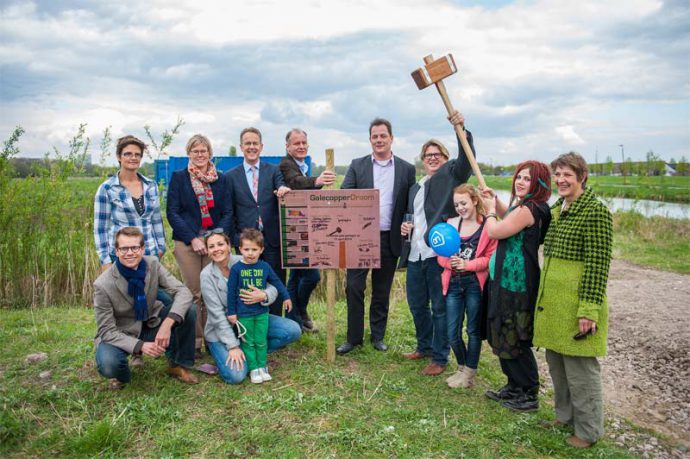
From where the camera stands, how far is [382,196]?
553cm

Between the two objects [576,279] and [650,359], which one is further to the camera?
[650,359]

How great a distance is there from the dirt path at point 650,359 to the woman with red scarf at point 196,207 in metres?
4.09

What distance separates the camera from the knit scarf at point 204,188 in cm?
521

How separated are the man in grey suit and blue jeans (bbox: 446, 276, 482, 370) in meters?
2.43

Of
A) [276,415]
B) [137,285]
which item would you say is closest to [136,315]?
[137,285]

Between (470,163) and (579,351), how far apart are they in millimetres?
1849

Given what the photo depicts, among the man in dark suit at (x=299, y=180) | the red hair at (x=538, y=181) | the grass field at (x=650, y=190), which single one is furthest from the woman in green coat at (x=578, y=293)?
the grass field at (x=650, y=190)

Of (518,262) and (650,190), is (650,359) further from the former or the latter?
(650,190)

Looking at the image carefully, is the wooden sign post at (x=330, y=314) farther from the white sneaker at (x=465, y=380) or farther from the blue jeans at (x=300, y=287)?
the white sneaker at (x=465, y=380)

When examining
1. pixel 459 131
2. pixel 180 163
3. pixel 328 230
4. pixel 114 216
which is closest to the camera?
pixel 459 131

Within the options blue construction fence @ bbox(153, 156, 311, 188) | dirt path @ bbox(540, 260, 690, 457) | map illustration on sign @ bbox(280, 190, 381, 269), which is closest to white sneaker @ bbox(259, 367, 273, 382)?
map illustration on sign @ bbox(280, 190, 381, 269)

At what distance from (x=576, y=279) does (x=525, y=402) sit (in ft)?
4.49

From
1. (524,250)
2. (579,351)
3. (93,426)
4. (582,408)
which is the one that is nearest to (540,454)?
(582,408)

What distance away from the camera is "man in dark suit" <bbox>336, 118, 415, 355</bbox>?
5.46 metres
